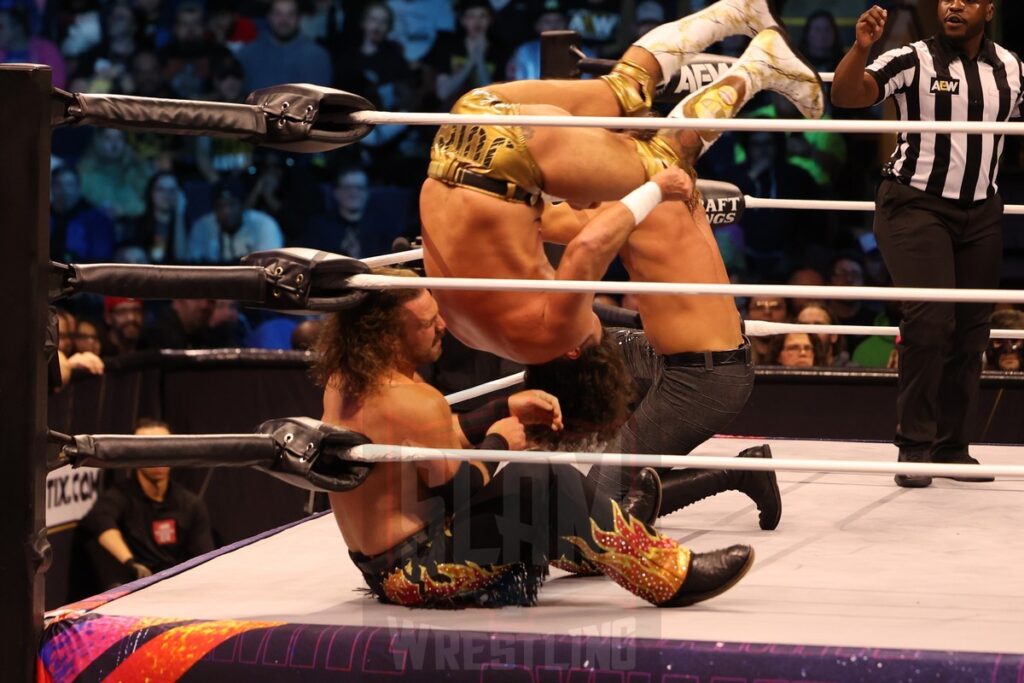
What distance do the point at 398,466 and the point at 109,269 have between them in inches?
17.7

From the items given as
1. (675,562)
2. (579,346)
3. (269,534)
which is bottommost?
(269,534)

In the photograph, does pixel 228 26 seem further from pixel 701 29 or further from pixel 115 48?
pixel 701 29

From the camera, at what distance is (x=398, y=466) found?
5.86ft

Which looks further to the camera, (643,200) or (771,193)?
(771,193)

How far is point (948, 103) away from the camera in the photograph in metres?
2.67

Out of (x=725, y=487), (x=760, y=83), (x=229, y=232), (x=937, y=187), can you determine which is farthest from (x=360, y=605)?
(x=229, y=232)

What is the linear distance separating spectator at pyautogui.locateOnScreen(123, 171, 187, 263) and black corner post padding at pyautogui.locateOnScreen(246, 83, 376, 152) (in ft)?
12.7

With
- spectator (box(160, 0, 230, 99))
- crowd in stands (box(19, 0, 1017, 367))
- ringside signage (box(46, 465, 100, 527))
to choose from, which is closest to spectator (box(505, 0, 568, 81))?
crowd in stands (box(19, 0, 1017, 367))

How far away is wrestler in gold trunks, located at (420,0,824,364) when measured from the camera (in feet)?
6.39

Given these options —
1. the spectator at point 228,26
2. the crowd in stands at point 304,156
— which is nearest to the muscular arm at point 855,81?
the crowd in stands at point 304,156

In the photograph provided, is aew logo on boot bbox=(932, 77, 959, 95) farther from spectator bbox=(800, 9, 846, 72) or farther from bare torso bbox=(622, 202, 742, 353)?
spectator bbox=(800, 9, 846, 72)

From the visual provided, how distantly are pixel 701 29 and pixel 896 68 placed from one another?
0.56 metres

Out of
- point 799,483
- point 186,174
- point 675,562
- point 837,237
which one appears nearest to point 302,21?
point 186,174

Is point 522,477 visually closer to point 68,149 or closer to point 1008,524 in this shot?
point 1008,524
